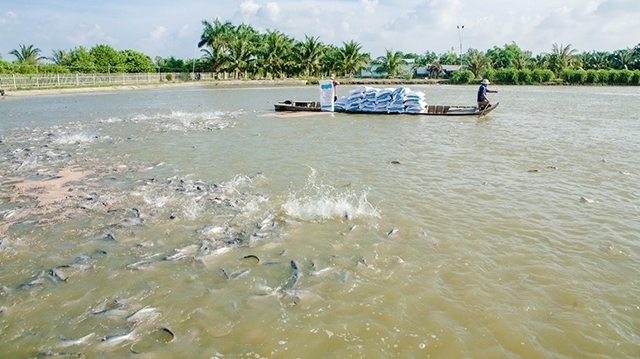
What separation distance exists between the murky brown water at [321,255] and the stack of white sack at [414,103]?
10.4 metres

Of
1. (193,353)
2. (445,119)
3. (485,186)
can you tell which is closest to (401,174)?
(485,186)

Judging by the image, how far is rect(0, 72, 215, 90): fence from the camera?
1787 inches

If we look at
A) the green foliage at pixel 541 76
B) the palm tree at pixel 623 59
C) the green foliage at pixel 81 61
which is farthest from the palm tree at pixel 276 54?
the palm tree at pixel 623 59

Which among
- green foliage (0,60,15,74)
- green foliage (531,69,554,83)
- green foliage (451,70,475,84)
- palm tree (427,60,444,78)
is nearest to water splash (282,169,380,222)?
green foliage (0,60,15,74)

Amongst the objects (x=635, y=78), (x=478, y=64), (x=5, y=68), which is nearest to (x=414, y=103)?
(x=5, y=68)

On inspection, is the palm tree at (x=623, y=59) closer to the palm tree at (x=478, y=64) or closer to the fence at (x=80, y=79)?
the palm tree at (x=478, y=64)

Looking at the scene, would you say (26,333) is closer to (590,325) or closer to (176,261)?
(176,261)

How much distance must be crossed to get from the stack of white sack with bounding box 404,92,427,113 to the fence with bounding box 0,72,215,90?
142 ft

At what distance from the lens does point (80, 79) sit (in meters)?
53.0

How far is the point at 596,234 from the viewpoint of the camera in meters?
6.24

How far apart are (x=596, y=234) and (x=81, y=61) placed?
72.1 meters

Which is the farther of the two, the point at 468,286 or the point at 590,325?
the point at 468,286

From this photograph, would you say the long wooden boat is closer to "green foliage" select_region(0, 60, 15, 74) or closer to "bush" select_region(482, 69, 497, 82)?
"green foliage" select_region(0, 60, 15, 74)

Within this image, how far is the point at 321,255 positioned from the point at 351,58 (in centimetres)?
7105
